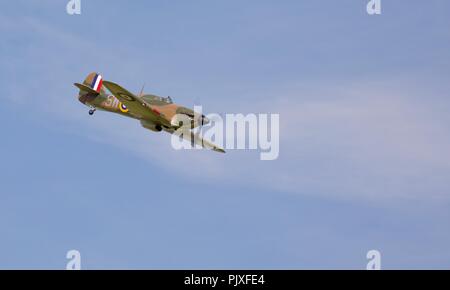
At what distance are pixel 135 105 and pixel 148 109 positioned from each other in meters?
1.21

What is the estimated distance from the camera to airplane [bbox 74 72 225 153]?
7806cm

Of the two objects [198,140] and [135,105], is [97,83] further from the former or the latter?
[198,140]

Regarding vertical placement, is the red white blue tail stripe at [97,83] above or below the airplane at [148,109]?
above

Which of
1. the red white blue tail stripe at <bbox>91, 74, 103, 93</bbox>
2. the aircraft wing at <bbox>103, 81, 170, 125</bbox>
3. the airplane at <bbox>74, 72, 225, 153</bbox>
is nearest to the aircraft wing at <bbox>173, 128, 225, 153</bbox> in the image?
the airplane at <bbox>74, 72, 225, 153</bbox>

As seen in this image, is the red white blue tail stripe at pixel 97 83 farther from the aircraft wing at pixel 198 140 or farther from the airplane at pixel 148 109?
the aircraft wing at pixel 198 140

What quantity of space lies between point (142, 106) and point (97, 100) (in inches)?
290

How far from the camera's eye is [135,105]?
7894 cm

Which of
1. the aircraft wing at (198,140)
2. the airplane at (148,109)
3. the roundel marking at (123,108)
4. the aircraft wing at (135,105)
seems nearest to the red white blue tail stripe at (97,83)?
the airplane at (148,109)

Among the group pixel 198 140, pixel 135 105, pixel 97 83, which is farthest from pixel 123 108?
pixel 198 140

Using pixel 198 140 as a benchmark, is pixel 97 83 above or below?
above

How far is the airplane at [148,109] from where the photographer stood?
3073 inches

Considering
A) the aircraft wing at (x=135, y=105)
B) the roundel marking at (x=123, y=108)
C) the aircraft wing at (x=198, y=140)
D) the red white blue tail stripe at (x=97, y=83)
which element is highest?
the red white blue tail stripe at (x=97, y=83)
